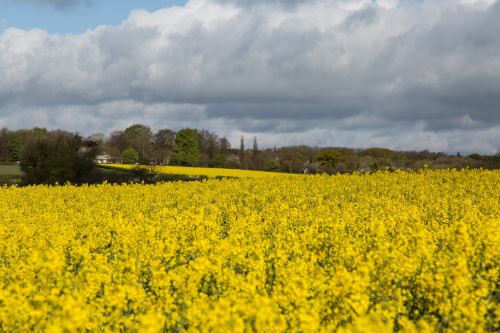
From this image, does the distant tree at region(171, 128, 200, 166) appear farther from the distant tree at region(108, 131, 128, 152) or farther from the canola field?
the canola field

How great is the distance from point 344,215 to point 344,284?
306 inches

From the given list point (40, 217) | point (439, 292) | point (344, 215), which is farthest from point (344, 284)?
point (40, 217)

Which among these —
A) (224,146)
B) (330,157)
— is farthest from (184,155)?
(330,157)

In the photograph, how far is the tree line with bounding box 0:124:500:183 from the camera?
41.8m

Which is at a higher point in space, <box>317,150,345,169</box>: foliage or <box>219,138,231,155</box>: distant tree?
<box>219,138,231,155</box>: distant tree

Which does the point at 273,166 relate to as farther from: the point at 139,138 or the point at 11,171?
the point at 139,138

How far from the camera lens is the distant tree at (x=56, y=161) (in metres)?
40.7

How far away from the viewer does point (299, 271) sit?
8.24 metres

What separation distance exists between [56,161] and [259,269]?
3574 centimetres

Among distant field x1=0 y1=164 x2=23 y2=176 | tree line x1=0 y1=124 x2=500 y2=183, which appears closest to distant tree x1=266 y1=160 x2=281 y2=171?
tree line x1=0 y1=124 x2=500 y2=183

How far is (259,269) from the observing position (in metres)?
8.71

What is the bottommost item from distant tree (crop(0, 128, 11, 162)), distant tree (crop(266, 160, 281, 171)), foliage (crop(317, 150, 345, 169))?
distant tree (crop(266, 160, 281, 171))

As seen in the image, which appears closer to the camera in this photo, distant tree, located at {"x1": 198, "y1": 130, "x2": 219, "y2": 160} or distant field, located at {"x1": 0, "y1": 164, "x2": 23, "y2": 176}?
distant field, located at {"x1": 0, "y1": 164, "x2": 23, "y2": 176}

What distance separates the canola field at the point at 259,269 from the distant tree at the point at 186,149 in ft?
203
